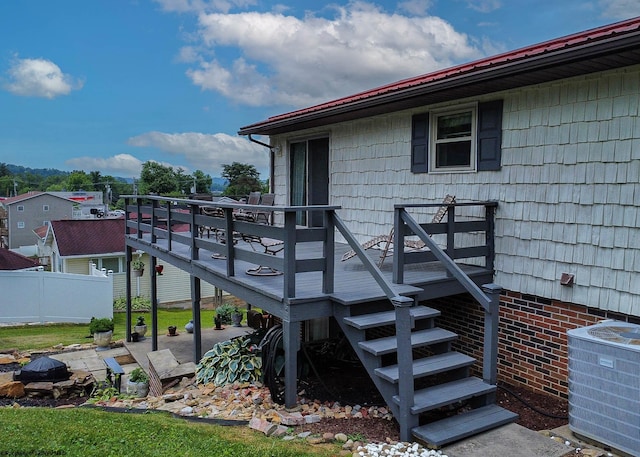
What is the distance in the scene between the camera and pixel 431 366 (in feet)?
13.9

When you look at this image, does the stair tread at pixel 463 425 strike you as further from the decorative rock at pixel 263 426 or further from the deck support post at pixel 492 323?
the decorative rock at pixel 263 426

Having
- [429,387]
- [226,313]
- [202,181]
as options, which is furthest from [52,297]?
[202,181]

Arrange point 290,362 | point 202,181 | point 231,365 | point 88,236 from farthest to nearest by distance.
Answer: point 202,181 < point 88,236 < point 231,365 < point 290,362

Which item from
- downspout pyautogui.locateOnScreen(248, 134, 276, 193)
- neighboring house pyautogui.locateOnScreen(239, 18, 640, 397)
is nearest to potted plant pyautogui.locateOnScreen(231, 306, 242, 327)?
downspout pyautogui.locateOnScreen(248, 134, 276, 193)

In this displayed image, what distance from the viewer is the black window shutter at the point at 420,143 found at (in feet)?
21.4

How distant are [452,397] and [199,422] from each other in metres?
2.28

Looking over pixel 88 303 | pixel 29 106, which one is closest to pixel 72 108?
pixel 29 106

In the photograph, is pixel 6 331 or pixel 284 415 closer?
pixel 284 415

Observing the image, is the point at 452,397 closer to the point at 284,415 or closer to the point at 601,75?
the point at 284,415

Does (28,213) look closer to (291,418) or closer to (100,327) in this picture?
(100,327)

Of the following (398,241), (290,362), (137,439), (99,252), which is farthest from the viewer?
(99,252)

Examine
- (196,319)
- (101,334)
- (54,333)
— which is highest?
(196,319)

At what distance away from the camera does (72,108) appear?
79.6 meters

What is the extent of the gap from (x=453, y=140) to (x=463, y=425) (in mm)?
3625
